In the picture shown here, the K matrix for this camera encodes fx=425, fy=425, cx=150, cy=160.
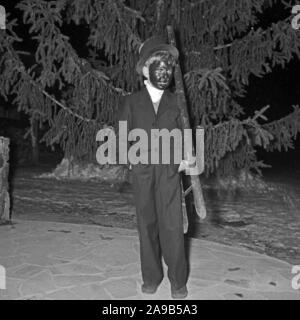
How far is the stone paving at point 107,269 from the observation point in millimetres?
3879

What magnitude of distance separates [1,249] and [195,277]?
7.95 ft

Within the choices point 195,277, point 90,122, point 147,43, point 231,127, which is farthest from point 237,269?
point 90,122

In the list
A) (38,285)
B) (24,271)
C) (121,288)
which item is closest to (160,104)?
(121,288)

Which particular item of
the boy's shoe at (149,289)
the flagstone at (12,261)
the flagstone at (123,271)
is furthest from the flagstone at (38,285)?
the boy's shoe at (149,289)

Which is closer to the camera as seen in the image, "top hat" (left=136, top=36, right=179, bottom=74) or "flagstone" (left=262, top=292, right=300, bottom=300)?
"top hat" (left=136, top=36, right=179, bottom=74)

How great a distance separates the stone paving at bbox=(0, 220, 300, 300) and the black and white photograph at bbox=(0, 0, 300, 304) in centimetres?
2

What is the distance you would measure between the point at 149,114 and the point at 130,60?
130 inches

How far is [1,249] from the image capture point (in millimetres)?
5172

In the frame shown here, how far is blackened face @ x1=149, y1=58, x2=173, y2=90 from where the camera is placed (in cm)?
347

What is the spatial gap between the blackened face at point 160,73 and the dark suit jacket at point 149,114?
0.51ft

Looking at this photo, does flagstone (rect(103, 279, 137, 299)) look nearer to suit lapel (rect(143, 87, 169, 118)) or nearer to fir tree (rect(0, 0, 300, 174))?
suit lapel (rect(143, 87, 169, 118))

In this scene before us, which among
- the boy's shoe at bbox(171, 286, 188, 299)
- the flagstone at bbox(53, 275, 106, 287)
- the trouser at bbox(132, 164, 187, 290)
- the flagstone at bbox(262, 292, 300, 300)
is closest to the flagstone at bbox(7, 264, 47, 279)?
the flagstone at bbox(53, 275, 106, 287)

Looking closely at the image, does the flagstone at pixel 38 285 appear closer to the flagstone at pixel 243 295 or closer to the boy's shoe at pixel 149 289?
the boy's shoe at pixel 149 289
